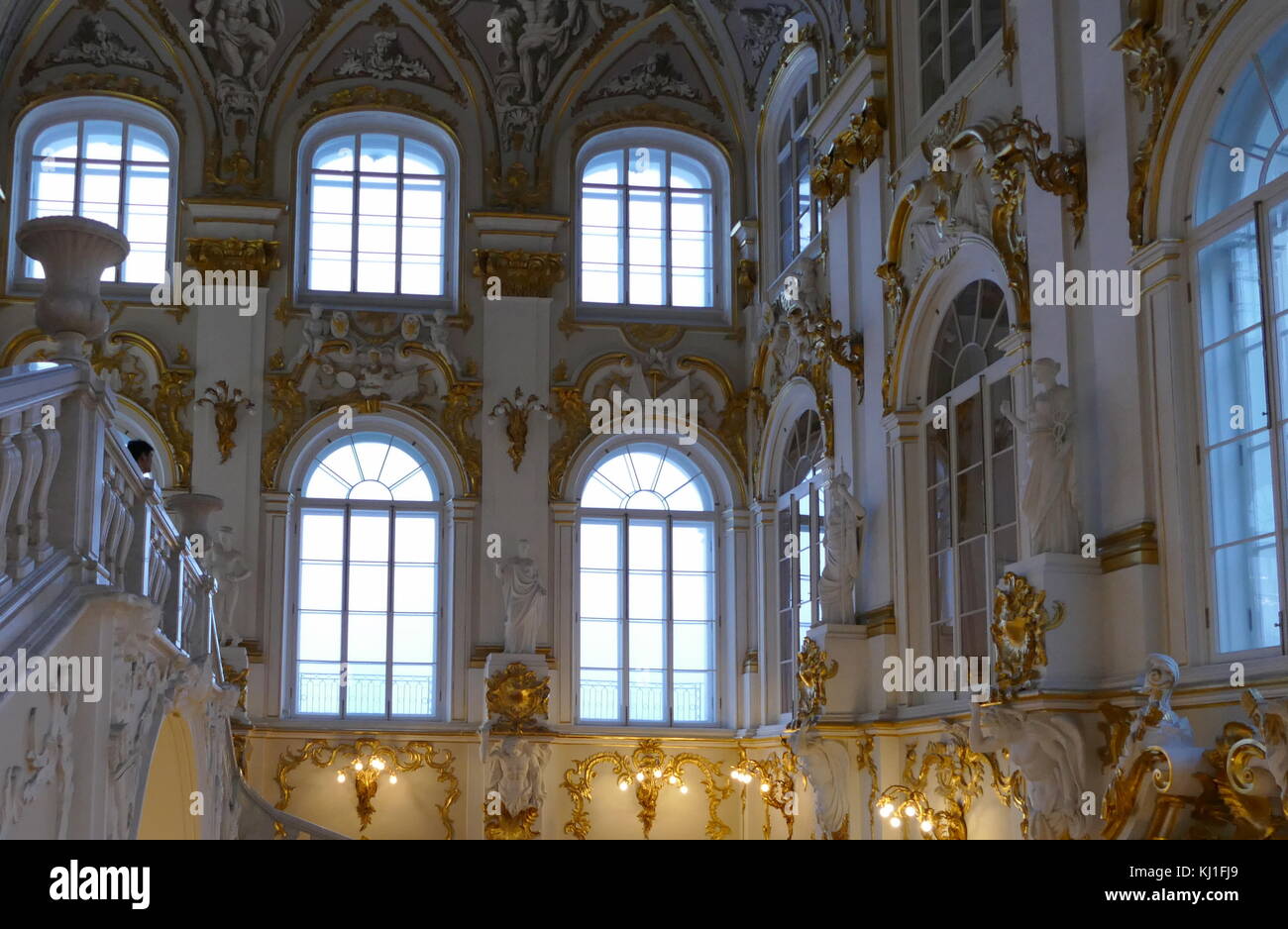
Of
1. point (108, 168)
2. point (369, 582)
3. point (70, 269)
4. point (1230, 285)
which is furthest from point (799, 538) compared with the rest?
point (70, 269)

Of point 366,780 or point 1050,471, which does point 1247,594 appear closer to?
point 1050,471

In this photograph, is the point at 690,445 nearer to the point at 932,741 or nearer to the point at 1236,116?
the point at 932,741

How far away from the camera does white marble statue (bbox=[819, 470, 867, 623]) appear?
13.3m

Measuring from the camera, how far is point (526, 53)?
17.9 meters

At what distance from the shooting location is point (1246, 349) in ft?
27.2

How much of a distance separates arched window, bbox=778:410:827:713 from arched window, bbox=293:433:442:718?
145 inches

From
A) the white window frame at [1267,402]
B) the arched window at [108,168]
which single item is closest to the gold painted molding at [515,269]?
the arched window at [108,168]

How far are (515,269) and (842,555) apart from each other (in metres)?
5.86

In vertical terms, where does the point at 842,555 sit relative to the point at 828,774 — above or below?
above

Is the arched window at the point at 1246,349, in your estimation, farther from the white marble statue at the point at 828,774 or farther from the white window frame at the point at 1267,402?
the white marble statue at the point at 828,774

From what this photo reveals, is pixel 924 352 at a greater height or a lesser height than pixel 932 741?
greater

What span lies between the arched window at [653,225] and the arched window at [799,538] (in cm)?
261
